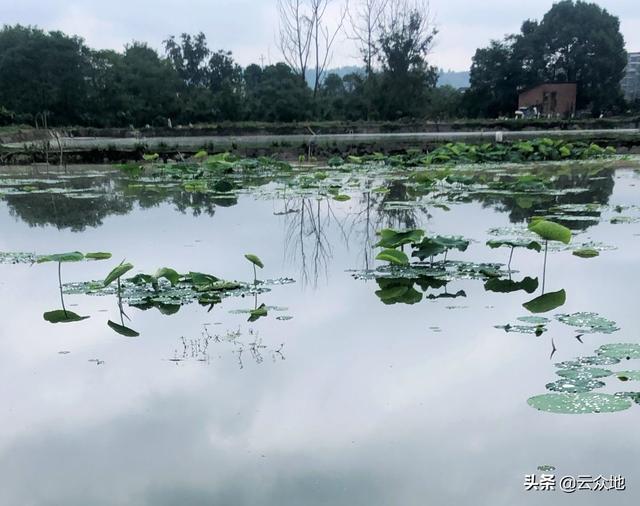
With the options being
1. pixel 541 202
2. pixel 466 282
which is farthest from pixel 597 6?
pixel 466 282

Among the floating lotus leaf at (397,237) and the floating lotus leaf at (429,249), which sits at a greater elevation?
the floating lotus leaf at (397,237)

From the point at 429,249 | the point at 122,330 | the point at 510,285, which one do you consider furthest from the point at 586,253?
the point at 122,330

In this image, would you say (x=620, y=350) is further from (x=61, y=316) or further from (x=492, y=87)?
(x=492, y=87)

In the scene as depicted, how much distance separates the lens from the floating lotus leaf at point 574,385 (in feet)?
5.09

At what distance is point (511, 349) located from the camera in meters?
1.85

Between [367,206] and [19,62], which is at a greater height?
[19,62]

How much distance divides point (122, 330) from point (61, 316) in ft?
0.98

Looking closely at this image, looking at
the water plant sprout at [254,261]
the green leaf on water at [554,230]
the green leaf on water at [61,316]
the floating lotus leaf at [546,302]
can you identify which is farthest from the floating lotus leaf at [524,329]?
the green leaf on water at [61,316]

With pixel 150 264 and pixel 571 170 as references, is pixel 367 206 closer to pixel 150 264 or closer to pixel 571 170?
pixel 150 264

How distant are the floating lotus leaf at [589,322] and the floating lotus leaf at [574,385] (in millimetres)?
378

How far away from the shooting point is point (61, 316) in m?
2.25

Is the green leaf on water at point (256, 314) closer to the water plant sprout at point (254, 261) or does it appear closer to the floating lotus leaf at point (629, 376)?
the water plant sprout at point (254, 261)

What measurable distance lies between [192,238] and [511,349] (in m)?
2.23

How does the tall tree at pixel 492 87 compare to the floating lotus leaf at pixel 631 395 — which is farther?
the tall tree at pixel 492 87
